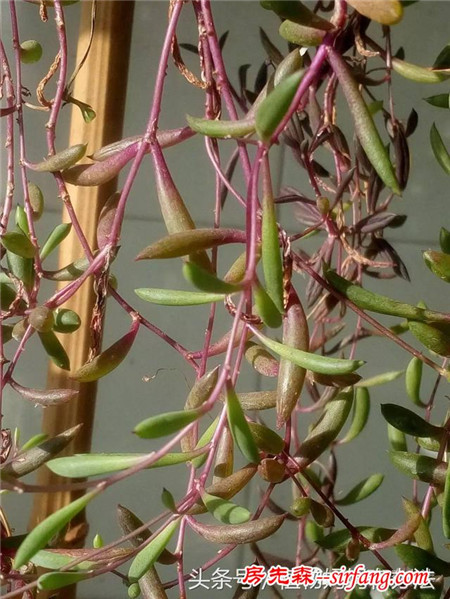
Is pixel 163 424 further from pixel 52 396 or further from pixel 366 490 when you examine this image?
pixel 366 490

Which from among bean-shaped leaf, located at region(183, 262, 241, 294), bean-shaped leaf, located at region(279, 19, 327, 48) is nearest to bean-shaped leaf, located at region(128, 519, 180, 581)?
bean-shaped leaf, located at region(183, 262, 241, 294)

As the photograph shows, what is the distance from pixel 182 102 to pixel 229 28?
0.29 ft

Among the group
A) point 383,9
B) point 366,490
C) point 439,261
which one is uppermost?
point 383,9

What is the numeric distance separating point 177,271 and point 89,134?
0.94 ft

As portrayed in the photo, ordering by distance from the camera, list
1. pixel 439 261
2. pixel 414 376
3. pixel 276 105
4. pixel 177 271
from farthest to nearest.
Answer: pixel 177 271, pixel 414 376, pixel 439 261, pixel 276 105

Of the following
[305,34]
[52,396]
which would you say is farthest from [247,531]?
[305,34]

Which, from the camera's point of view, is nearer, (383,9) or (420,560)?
(383,9)

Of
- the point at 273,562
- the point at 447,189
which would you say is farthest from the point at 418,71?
the point at 447,189

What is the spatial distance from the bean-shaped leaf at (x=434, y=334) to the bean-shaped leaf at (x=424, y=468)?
0.07m

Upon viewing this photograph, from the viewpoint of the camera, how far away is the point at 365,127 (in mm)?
265

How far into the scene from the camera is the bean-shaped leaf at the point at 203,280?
0.75ft

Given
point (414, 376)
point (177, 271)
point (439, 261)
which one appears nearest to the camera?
point (439, 261)

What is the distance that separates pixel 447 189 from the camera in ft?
2.35

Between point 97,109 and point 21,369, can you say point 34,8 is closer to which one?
point 97,109
